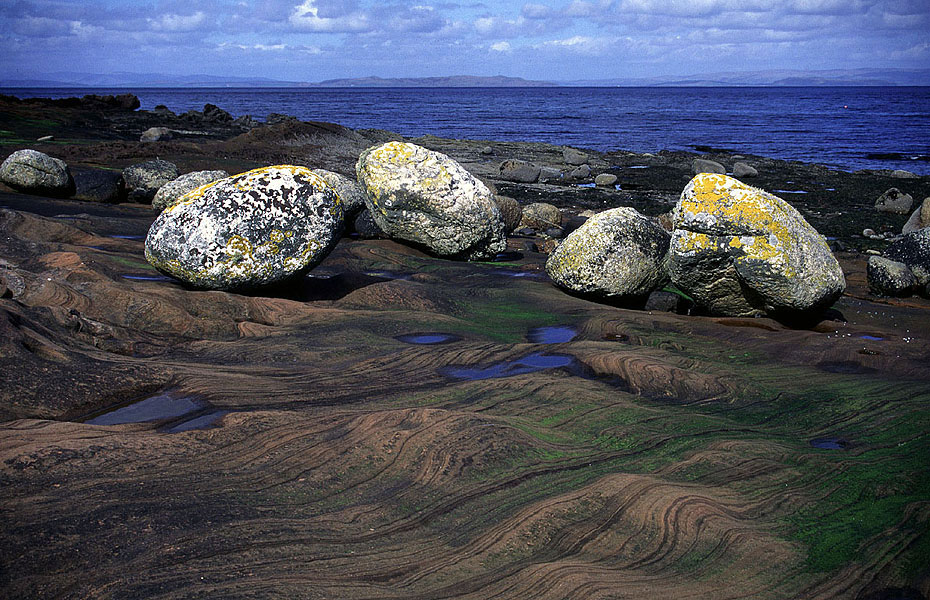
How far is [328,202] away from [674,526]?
6.04 metres

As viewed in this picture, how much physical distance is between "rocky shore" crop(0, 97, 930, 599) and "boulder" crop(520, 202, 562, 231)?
466cm

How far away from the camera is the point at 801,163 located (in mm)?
34656

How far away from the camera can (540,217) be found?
16.6 meters

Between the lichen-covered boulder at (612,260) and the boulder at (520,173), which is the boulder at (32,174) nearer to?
the lichen-covered boulder at (612,260)

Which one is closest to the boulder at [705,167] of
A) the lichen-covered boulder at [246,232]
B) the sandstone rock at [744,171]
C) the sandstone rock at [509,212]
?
the sandstone rock at [744,171]

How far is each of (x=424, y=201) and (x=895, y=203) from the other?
54.0 ft

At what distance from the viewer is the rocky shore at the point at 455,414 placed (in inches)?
136

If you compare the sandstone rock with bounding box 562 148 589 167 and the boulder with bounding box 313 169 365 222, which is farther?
the sandstone rock with bounding box 562 148 589 167

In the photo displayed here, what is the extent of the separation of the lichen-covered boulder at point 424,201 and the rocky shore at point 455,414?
65 millimetres

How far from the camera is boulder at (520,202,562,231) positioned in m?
16.4

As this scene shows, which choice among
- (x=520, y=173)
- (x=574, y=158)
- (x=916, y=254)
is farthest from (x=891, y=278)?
(x=574, y=158)

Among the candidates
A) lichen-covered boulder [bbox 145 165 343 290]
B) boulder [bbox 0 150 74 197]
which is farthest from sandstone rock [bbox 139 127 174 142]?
lichen-covered boulder [bbox 145 165 343 290]

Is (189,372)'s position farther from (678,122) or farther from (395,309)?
(678,122)

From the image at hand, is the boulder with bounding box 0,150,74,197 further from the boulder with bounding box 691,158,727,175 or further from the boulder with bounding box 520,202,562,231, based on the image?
the boulder with bounding box 691,158,727,175
